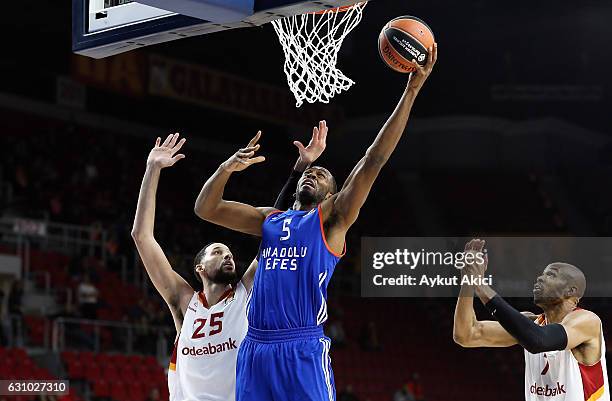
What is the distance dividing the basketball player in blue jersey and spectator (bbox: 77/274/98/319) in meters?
9.86

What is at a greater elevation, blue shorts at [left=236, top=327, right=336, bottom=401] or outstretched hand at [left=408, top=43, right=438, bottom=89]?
outstretched hand at [left=408, top=43, right=438, bottom=89]

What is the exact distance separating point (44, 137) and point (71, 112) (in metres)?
1.38

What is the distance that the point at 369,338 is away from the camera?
59.6 feet

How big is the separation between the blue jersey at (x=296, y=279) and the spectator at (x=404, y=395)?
37.5 feet

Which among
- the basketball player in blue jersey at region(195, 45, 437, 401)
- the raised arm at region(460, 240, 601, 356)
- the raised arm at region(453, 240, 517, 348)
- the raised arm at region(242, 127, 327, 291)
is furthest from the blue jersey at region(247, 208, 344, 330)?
the raised arm at region(453, 240, 517, 348)

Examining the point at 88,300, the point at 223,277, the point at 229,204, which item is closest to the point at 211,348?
the point at 223,277

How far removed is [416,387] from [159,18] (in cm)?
1221

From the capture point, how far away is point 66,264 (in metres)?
15.6

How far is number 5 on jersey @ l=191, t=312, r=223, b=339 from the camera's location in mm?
5215

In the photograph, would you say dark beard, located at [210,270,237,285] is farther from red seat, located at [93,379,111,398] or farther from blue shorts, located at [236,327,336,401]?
red seat, located at [93,379,111,398]

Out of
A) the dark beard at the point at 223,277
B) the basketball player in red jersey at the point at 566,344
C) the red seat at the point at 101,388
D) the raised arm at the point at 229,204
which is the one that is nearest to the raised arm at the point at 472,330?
the basketball player in red jersey at the point at 566,344

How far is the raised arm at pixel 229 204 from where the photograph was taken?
4504 mm

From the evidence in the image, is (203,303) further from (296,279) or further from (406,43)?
(406,43)

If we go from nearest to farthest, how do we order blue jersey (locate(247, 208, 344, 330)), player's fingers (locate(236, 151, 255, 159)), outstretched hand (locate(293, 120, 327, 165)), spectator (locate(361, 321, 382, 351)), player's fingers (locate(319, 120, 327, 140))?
1. blue jersey (locate(247, 208, 344, 330))
2. player's fingers (locate(236, 151, 255, 159))
3. player's fingers (locate(319, 120, 327, 140))
4. outstretched hand (locate(293, 120, 327, 165))
5. spectator (locate(361, 321, 382, 351))
